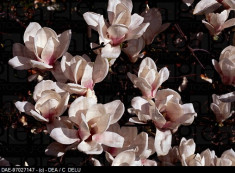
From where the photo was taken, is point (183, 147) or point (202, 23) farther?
point (202, 23)

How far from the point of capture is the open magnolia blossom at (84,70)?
0.72 metres

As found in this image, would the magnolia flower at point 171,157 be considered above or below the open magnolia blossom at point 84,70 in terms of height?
below

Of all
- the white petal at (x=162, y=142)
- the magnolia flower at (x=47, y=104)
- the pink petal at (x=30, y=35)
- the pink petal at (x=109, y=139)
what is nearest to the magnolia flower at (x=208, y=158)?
the white petal at (x=162, y=142)

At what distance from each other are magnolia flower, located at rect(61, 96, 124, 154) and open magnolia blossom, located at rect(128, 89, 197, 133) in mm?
50

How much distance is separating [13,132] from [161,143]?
51 cm

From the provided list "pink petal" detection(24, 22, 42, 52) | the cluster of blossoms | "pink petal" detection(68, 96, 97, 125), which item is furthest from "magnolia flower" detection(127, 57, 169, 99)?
"pink petal" detection(24, 22, 42, 52)

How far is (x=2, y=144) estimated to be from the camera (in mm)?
1026

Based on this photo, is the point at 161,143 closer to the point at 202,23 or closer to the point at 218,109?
the point at 218,109

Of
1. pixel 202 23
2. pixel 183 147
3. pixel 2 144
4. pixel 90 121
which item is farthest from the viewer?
pixel 2 144

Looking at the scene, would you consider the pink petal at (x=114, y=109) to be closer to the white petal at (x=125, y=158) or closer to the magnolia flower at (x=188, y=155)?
the white petal at (x=125, y=158)

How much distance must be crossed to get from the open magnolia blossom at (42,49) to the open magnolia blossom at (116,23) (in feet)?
0.20

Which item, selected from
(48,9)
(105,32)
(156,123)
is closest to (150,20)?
(105,32)

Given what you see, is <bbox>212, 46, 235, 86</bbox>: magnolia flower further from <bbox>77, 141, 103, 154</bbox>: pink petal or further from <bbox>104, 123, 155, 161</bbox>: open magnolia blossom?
<bbox>77, 141, 103, 154</bbox>: pink petal

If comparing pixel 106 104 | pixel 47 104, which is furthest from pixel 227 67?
pixel 47 104
